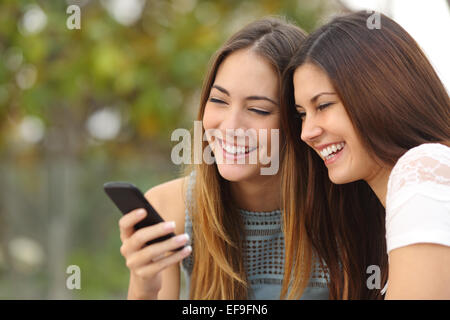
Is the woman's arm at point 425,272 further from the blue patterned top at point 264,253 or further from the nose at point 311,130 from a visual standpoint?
the blue patterned top at point 264,253

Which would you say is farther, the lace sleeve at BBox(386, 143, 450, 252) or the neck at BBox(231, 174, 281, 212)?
the neck at BBox(231, 174, 281, 212)

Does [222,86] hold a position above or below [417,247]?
above

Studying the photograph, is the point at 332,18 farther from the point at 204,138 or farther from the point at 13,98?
the point at 13,98

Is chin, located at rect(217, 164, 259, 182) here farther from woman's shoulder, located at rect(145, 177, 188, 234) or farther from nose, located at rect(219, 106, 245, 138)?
woman's shoulder, located at rect(145, 177, 188, 234)

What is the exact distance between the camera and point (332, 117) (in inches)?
79.0

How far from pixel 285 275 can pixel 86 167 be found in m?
3.47

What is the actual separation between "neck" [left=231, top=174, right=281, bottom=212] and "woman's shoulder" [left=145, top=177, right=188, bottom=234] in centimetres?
28

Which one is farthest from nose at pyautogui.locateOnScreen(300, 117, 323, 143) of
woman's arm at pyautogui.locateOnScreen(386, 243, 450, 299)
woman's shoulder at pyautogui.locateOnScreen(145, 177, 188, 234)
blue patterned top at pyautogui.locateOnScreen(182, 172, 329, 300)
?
woman's shoulder at pyautogui.locateOnScreen(145, 177, 188, 234)

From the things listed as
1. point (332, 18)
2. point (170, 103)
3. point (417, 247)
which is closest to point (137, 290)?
point (417, 247)

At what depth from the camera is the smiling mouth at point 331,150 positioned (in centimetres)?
207

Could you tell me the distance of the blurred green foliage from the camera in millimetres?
4570

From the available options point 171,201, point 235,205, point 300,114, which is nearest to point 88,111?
point 171,201

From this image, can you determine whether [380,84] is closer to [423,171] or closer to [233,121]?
[423,171]

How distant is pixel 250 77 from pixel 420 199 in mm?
944
